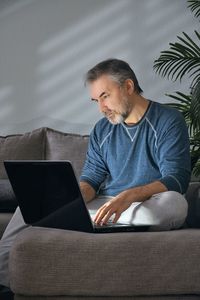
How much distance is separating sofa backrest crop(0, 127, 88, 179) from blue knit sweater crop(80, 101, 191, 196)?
0.61 m

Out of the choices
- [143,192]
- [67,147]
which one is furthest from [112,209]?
[67,147]

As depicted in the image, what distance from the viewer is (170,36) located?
358 cm

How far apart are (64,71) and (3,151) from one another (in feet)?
2.50

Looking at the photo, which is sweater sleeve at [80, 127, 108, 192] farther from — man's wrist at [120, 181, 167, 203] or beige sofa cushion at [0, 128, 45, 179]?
beige sofa cushion at [0, 128, 45, 179]

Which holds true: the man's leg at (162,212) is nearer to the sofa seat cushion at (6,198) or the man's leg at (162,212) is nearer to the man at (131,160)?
the man at (131,160)

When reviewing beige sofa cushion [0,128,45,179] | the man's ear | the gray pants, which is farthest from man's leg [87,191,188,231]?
beige sofa cushion [0,128,45,179]

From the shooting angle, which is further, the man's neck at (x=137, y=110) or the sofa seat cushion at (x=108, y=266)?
the man's neck at (x=137, y=110)

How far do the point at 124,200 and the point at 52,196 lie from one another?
0.67 feet

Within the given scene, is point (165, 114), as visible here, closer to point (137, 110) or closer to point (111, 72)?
point (137, 110)

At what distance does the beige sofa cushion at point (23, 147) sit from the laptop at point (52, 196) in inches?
45.9

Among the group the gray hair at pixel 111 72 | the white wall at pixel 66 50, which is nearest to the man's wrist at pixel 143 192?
the gray hair at pixel 111 72

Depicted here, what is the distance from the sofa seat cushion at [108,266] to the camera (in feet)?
5.19

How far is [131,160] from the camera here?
2191mm

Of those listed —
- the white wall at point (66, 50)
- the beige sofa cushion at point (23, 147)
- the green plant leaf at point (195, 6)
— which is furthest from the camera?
the white wall at point (66, 50)
